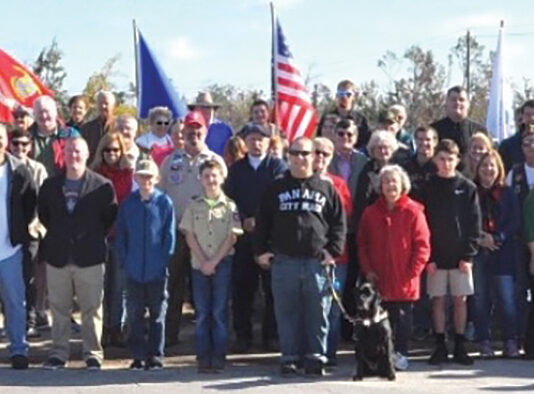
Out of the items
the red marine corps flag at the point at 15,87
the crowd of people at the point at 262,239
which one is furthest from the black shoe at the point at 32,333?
the red marine corps flag at the point at 15,87

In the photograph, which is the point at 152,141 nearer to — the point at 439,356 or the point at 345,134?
the point at 345,134

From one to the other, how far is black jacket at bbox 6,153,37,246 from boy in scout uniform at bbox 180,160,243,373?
1423 millimetres

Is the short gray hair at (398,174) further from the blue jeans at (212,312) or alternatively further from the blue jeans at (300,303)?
the blue jeans at (212,312)

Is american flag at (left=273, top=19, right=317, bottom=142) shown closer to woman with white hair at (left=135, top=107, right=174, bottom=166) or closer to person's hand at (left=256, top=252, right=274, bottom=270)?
woman with white hair at (left=135, top=107, right=174, bottom=166)

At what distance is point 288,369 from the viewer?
9000mm

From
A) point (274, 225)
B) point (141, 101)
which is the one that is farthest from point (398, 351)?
point (141, 101)

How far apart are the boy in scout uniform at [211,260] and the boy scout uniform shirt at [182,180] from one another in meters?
0.80

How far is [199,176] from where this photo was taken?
385 inches

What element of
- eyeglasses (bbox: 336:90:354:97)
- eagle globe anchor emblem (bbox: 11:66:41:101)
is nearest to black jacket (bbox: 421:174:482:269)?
eyeglasses (bbox: 336:90:354:97)

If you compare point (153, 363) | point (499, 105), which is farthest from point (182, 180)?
point (499, 105)

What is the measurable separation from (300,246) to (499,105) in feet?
20.8

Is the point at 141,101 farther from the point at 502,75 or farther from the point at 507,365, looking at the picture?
Answer: the point at 507,365

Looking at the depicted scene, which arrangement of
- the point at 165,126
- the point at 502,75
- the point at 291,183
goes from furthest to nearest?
1. the point at 502,75
2. the point at 165,126
3. the point at 291,183

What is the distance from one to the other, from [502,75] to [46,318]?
Result: 7177 mm
